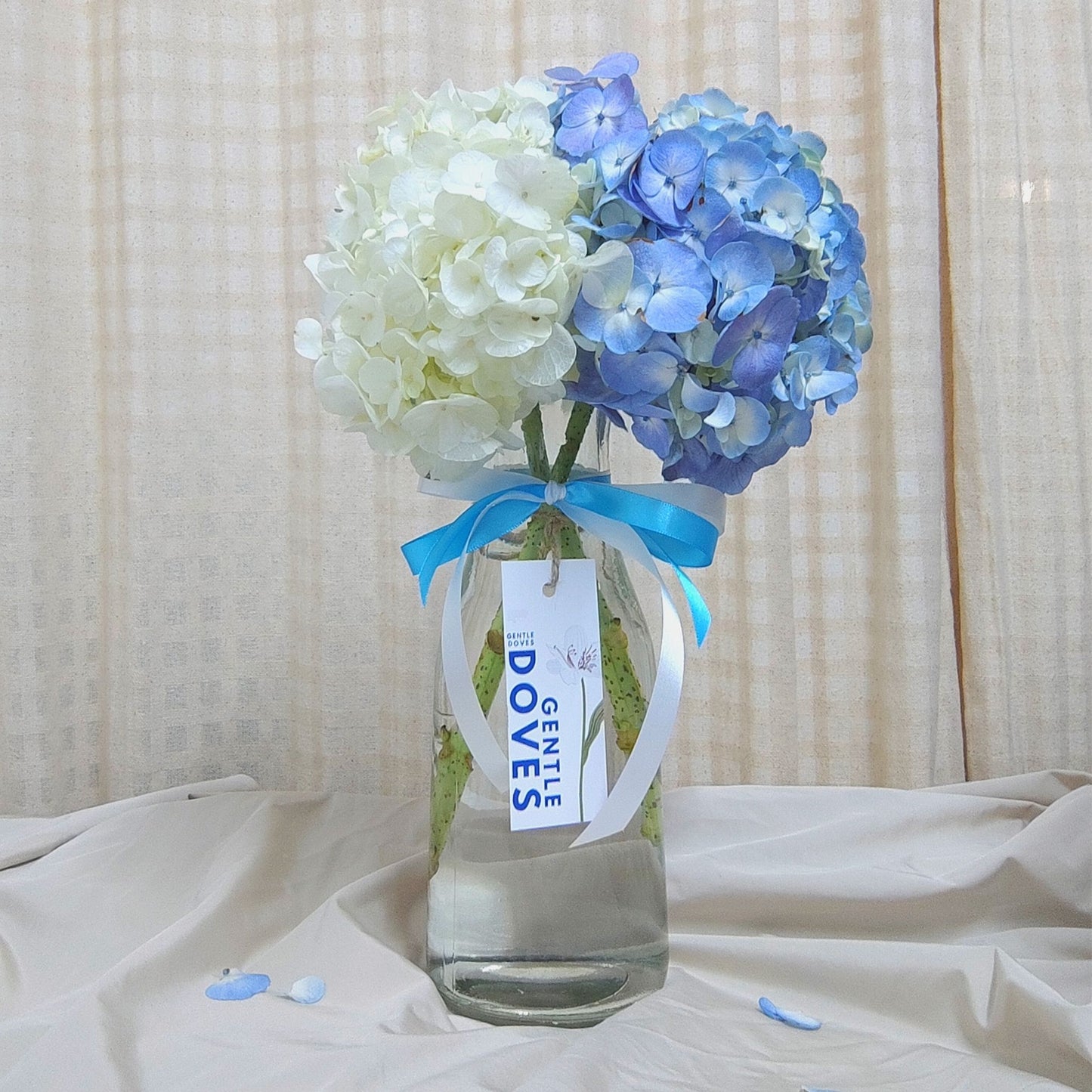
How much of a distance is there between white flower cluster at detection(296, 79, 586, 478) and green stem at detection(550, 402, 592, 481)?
49 mm

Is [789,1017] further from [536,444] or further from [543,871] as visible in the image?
[536,444]

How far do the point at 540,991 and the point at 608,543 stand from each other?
29 cm

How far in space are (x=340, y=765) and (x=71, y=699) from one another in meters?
0.31

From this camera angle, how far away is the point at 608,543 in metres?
0.76

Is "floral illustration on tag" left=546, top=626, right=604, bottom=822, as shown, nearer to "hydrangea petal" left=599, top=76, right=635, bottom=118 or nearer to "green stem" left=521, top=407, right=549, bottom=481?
"green stem" left=521, top=407, right=549, bottom=481

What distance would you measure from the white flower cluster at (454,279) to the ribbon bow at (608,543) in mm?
40

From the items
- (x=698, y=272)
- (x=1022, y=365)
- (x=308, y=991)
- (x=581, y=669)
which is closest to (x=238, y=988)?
(x=308, y=991)

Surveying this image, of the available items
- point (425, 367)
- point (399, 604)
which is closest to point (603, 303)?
point (425, 367)

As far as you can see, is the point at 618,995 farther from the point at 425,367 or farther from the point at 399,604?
the point at 399,604

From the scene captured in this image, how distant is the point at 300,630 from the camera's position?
4.29ft

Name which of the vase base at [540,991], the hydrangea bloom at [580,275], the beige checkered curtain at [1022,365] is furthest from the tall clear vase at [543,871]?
the beige checkered curtain at [1022,365]

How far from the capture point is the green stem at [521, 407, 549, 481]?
2.50 ft

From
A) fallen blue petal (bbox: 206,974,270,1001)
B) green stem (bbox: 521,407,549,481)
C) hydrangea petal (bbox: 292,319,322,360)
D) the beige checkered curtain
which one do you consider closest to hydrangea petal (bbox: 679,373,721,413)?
green stem (bbox: 521,407,549,481)

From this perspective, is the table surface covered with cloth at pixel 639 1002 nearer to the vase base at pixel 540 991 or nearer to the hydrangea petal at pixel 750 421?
the vase base at pixel 540 991
